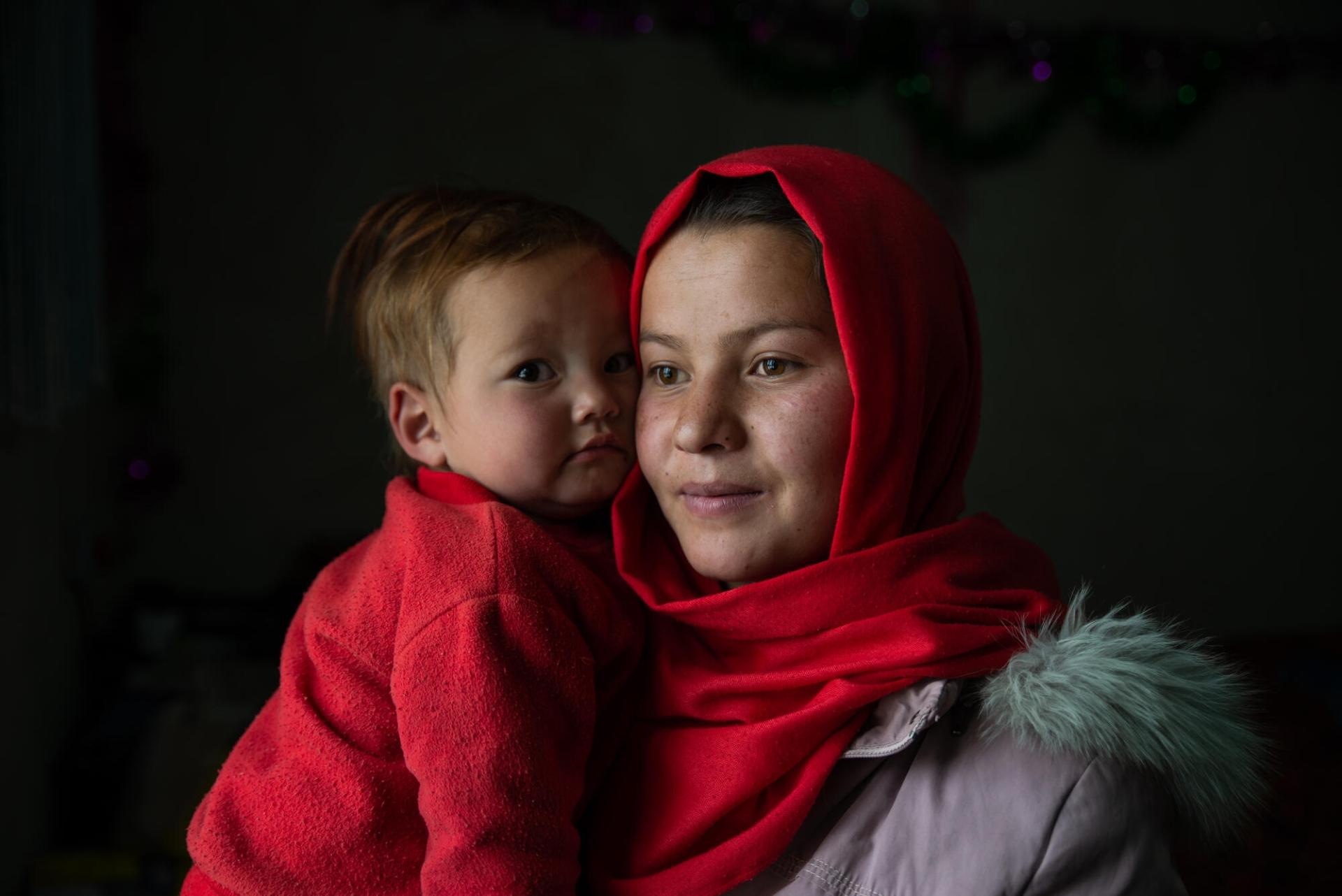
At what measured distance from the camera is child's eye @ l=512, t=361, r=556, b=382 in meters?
1.27

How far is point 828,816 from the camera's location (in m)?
1.08

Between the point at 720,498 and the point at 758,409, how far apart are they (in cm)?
11

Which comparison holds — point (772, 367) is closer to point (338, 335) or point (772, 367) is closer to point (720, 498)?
point (720, 498)

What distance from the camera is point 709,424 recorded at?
1.08 meters

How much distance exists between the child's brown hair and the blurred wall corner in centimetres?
144

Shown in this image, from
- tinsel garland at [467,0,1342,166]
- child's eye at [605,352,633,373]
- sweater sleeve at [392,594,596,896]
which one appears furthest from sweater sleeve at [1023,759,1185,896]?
tinsel garland at [467,0,1342,166]

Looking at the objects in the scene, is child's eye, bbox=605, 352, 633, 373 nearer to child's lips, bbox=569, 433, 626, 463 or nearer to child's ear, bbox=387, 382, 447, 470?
child's lips, bbox=569, 433, 626, 463

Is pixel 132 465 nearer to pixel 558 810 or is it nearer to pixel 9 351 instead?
pixel 9 351

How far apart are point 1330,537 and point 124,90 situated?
595 cm

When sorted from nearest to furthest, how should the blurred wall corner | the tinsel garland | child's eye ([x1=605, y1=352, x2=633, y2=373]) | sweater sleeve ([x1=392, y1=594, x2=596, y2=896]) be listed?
sweater sleeve ([x1=392, y1=594, x2=596, y2=896])
child's eye ([x1=605, y1=352, x2=633, y2=373])
the blurred wall corner
the tinsel garland

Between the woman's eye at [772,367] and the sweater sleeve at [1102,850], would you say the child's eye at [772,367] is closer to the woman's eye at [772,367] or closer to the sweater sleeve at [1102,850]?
the woman's eye at [772,367]

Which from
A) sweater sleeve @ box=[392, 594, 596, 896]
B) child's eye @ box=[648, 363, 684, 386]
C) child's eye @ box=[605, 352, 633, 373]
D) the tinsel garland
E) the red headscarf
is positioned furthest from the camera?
the tinsel garland

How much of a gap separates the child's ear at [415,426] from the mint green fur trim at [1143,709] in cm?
76

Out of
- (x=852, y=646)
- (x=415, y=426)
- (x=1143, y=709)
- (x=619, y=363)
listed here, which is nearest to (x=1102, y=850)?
(x=1143, y=709)
